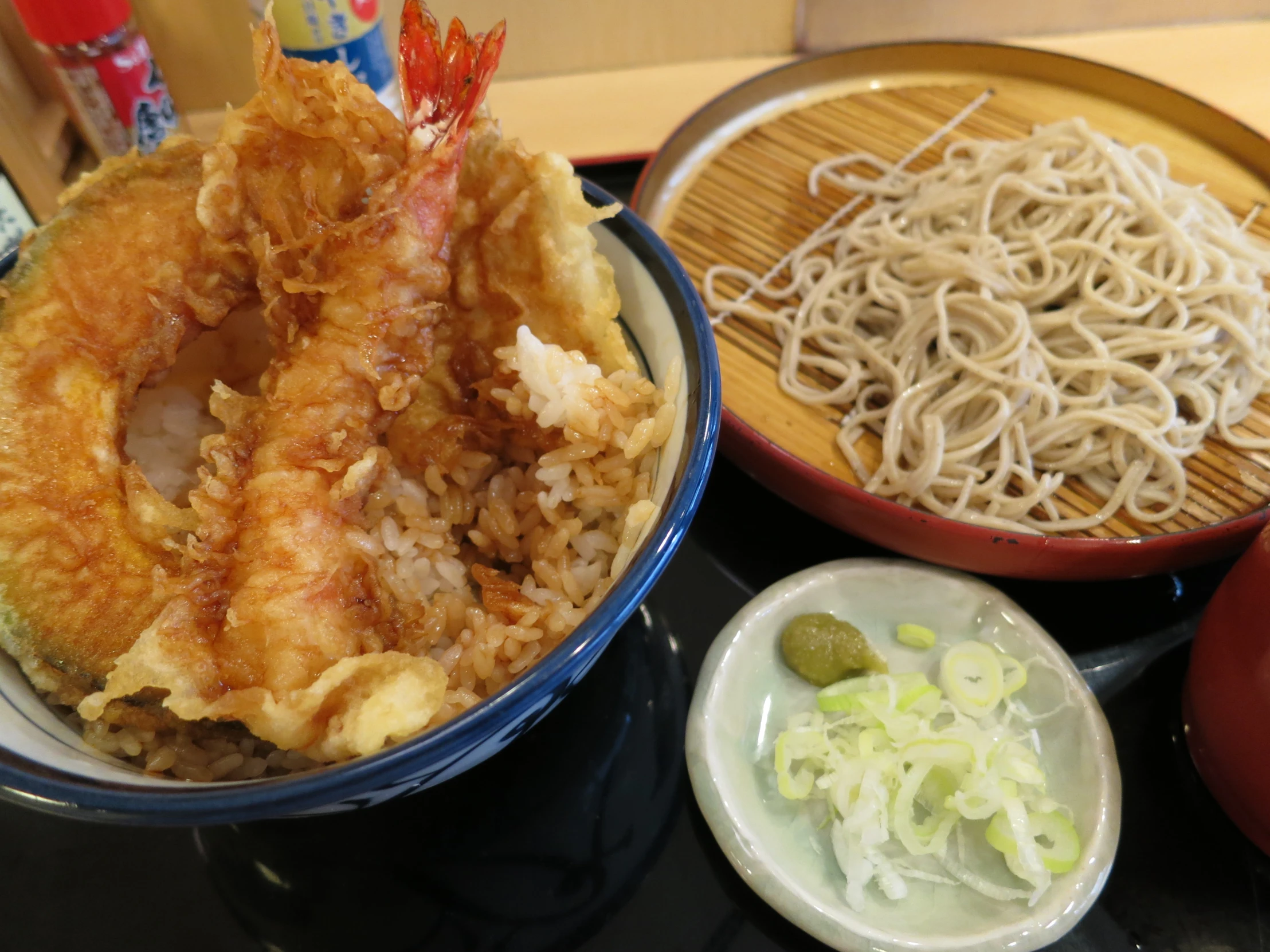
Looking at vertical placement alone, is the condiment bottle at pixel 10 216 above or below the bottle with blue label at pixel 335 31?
below

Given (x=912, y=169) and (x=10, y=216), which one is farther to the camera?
(x=912, y=169)

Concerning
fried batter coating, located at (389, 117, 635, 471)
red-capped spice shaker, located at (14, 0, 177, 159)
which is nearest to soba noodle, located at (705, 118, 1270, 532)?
fried batter coating, located at (389, 117, 635, 471)

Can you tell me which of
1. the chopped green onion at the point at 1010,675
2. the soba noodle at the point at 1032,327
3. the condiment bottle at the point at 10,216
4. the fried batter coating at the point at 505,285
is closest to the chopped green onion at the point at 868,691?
the chopped green onion at the point at 1010,675

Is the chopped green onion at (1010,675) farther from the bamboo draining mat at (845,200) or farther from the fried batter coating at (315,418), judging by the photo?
the fried batter coating at (315,418)

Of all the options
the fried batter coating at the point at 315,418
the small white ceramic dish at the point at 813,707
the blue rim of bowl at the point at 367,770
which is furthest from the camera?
the small white ceramic dish at the point at 813,707

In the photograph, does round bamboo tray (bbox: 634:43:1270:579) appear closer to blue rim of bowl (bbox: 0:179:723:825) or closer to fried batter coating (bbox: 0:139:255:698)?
blue rim of bowl (bbox: 0:179:723:825)

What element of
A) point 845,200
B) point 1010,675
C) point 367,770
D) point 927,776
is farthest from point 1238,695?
point 845,200

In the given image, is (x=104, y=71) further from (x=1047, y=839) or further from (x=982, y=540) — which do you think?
(x=1047, y=839)
